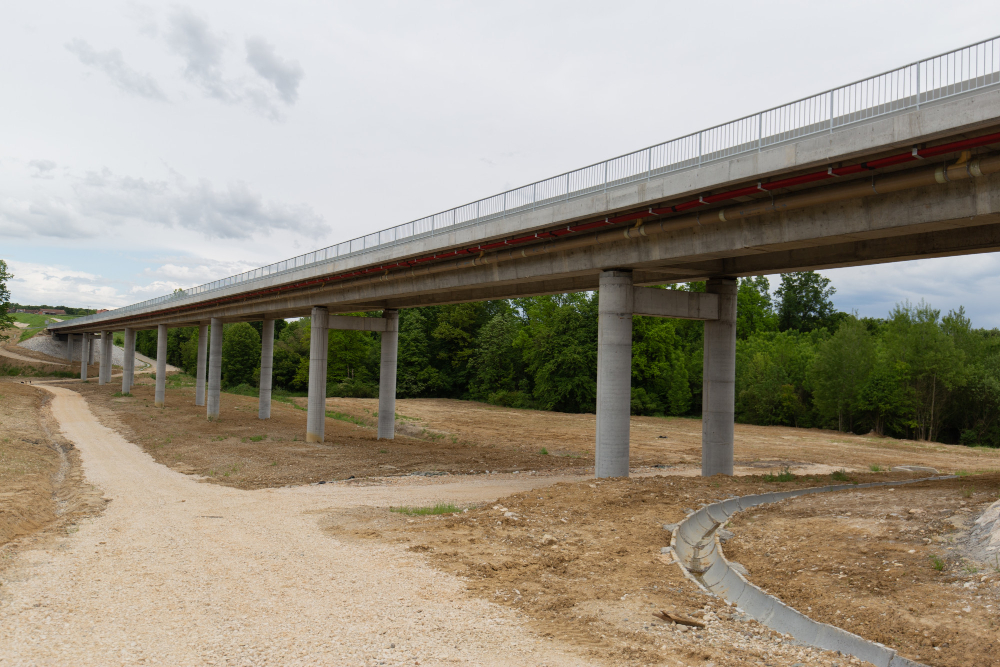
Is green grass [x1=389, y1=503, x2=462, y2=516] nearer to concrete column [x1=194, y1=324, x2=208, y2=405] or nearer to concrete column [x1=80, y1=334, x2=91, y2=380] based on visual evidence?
concrete column [x1=194, y1=324, x2=208, y2=405]

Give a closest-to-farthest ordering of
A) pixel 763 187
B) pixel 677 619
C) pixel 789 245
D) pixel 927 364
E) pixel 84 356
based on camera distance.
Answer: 1. pixel 677 619
2. pixel 763 187
3. pixel 789 245
4. pixel 927 364
5. pixel 84 356

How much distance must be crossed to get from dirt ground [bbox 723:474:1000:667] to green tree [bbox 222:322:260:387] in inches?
4276

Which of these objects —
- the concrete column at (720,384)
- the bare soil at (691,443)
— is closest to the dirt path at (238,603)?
the concrete column at (720,384)

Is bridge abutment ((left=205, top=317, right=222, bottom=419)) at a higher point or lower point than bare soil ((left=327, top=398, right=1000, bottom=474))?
higher

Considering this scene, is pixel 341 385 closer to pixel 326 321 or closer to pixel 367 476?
pixel 326 321

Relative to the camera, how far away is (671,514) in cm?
1384

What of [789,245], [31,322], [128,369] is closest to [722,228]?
[789,245]

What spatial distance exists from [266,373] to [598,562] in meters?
43.2

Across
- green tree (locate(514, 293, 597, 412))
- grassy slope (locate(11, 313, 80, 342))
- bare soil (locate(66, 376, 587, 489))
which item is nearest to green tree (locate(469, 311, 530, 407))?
green tree (locate(514, 293, 597, 412))

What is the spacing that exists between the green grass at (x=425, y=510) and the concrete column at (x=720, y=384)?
32.3 ft

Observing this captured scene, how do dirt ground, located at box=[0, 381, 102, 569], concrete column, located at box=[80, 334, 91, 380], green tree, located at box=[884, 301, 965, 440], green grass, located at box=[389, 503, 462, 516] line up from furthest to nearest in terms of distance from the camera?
concrete column, located at box=[80, 334, 91, 380], green tree, located at box=[884, 301, 965, 440], green grass, located at box=[389, 503, 462, 516], dirt ground, located at box=[0, 381, 102, 569]

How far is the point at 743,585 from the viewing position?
8.78 m

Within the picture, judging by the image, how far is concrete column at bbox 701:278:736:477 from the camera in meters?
21.4

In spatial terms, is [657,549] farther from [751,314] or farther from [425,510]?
[751,314]
